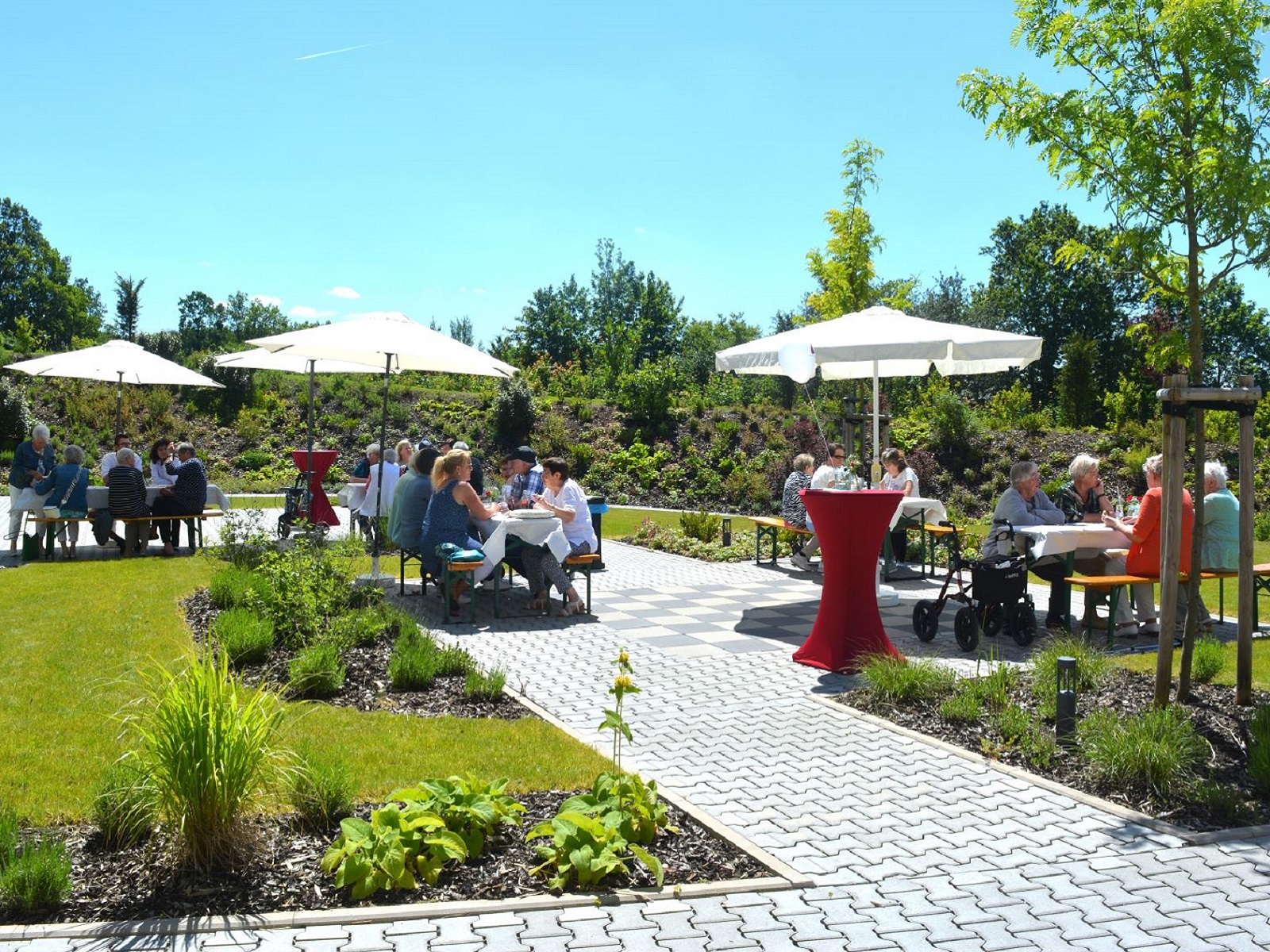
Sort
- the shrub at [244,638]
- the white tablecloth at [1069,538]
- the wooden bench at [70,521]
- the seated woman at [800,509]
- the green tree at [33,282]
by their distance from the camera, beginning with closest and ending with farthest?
the shrub at [244,638] → the white tablecloth at [1069,538] → the seated woman at [800,509] → the wooden bench at [70,521] → the green tree at [33,282]

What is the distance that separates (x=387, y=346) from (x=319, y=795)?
22.0 feet

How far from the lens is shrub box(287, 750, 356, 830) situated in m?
4.12

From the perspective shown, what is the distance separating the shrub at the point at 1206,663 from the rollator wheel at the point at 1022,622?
4.87ft

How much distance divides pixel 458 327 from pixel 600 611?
285 ft

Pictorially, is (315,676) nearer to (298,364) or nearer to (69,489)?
(69,489)

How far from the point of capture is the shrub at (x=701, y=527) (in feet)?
50.3

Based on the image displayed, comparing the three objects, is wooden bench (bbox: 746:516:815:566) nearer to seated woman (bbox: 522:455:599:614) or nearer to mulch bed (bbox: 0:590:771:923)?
seated woman (bbox: 522:455:599:614)

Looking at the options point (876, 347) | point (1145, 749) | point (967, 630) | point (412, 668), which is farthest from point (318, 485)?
point (1145, 749)

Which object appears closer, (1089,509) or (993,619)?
(993,619)

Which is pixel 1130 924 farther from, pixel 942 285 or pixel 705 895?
pixel 942 285

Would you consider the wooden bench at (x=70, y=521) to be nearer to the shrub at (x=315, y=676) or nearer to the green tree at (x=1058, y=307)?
the shrub at (x=315, y=676)

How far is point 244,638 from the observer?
22.8 feet

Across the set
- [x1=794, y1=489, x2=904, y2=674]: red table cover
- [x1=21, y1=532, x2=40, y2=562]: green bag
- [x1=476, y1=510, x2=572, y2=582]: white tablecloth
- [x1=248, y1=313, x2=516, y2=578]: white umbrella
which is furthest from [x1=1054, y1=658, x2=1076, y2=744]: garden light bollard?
[x1=21, y1=532, x2=40, y2=562]: green bag

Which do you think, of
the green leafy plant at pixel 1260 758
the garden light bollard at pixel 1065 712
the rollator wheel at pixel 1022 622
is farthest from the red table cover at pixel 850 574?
the green leafy plant at pixel 1260 758
